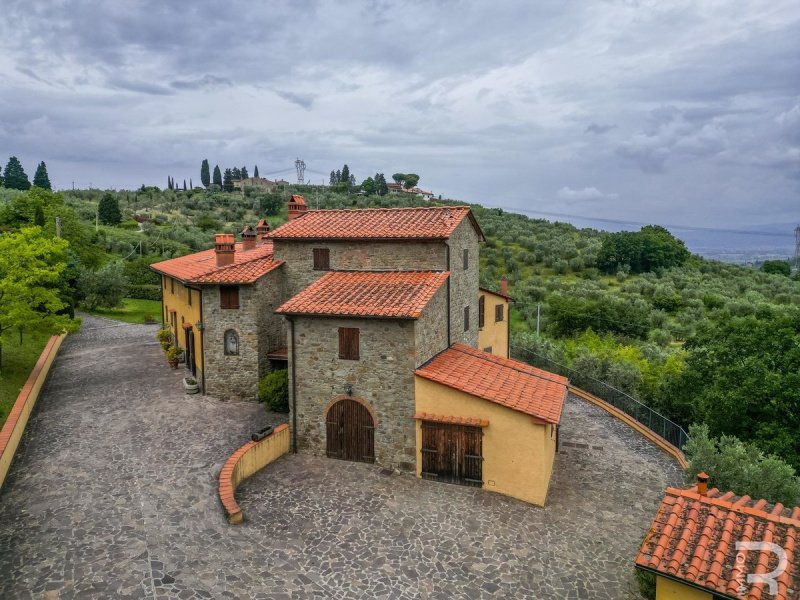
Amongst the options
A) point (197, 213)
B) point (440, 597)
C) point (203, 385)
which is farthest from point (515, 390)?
point (197, 213)

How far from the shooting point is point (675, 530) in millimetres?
8672

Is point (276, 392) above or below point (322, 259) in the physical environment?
below

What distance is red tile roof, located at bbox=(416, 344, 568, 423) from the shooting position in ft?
49.9

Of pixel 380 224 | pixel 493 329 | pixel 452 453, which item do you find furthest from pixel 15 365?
pixel 493 329

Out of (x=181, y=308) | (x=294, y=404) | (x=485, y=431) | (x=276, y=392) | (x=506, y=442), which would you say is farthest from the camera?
(x=181, y=308)

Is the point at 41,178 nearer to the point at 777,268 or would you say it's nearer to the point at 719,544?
the point at 719,544

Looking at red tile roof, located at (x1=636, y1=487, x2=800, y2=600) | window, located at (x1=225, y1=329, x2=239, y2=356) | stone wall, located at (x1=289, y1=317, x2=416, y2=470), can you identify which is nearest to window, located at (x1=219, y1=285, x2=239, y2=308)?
window, located at (x1=225, y1=329, x2=239, y2=356)

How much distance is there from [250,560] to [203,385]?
11933mm

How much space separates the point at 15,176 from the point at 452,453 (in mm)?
111588

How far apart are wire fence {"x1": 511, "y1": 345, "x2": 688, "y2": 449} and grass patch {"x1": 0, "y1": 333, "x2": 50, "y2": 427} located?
2339 cm

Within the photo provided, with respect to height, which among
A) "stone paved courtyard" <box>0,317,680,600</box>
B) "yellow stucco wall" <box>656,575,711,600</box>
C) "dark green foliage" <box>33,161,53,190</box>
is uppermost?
"dark green foliage" <box>33,161,53,190</box>

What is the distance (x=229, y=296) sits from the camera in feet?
69.5

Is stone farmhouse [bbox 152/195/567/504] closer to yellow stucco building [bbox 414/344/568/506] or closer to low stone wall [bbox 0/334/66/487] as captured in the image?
yellow stucco building [bbox 414/344/568/506]

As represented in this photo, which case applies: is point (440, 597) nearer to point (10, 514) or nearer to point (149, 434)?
point (10, 514)
